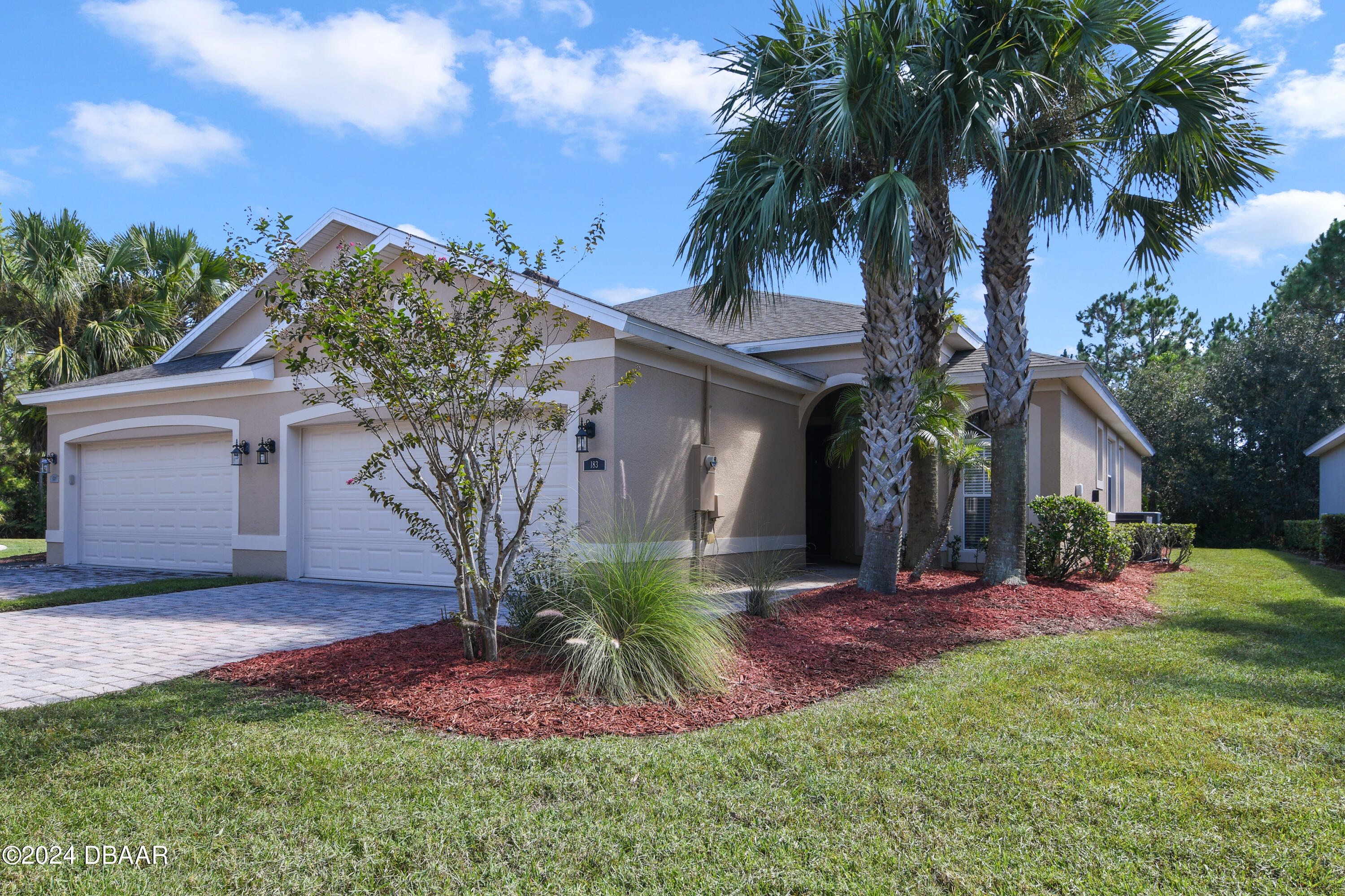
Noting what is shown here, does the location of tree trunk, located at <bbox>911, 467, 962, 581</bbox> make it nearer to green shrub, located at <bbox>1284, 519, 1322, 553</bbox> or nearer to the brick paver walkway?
the brick paver walkway

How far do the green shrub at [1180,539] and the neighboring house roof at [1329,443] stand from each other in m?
7.02

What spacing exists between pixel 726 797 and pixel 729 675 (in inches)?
78.5

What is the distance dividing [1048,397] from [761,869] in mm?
11253

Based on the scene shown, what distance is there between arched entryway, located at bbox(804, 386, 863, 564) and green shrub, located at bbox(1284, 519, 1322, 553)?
9630 millimetres

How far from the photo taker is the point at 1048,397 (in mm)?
12297

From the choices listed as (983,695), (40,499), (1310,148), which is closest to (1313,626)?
(983,695)

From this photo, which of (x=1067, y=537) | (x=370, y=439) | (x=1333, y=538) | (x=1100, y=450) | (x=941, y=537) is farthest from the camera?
(x=1100, y=450)

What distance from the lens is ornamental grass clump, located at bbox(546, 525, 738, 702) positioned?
4.98 m

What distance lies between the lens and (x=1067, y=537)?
1019cm

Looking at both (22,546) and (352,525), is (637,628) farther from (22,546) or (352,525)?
(22,546)

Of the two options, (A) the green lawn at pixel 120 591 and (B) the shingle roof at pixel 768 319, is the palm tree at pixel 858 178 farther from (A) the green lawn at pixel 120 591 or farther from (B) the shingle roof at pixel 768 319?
(A) the green lawn at pixel 120 591

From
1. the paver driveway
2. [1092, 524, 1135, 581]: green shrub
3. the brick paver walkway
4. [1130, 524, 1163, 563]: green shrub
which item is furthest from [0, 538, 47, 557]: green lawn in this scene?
[1130, 524, 1163, 563]: green shrub

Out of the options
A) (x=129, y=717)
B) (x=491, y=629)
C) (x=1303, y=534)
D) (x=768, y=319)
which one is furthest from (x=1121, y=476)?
(x=129, y=717)

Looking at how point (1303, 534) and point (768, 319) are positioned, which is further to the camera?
point (1303, 534)
